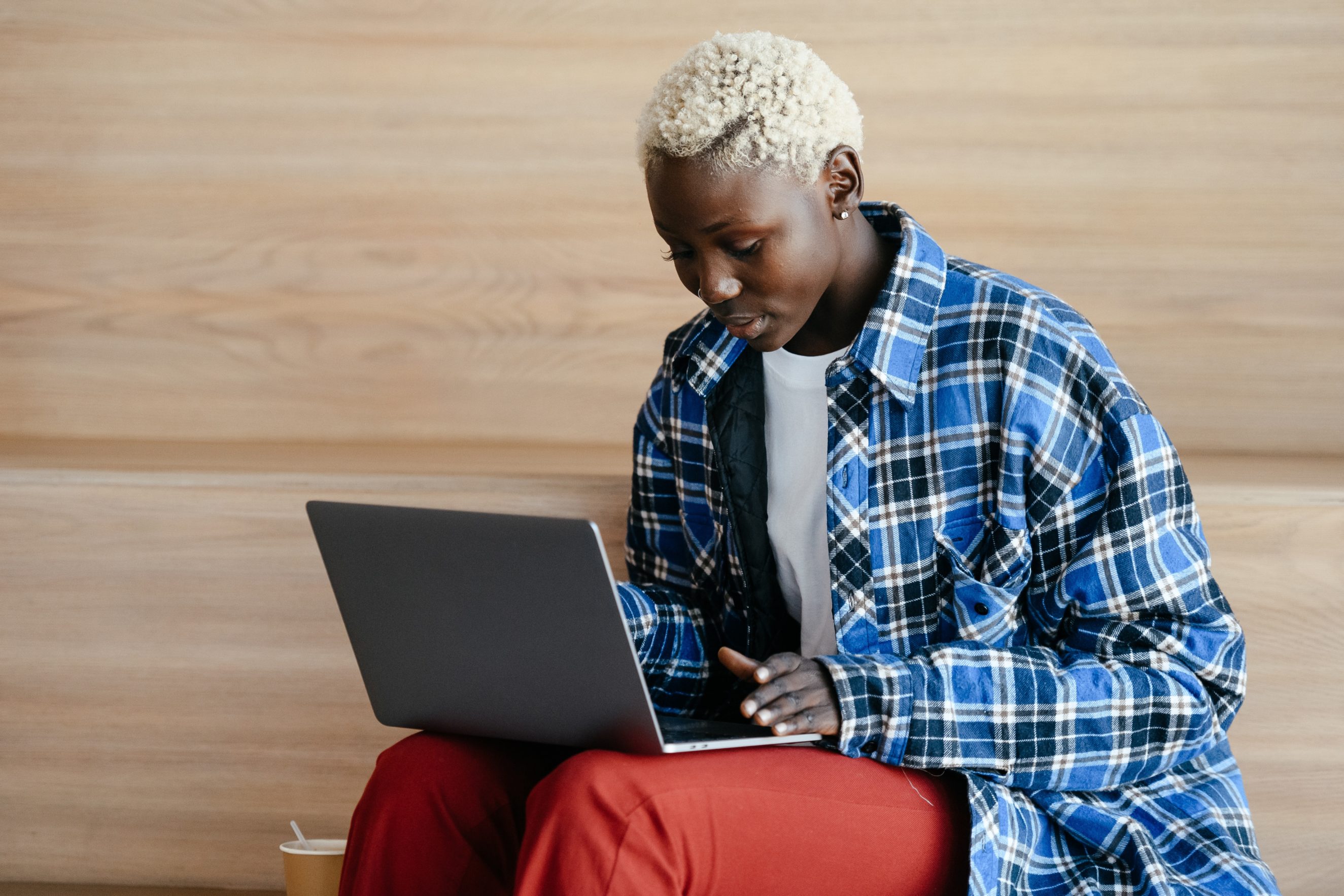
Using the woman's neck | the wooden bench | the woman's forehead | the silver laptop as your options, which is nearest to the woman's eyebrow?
the woman's forehead

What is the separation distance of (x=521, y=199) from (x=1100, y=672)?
3.43ft

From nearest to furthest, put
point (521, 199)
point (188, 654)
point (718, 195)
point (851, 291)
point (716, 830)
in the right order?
1. point (716, 830)
2. point (718, 195)
3. point (851, 291)
4. point (188, 654)
5. point (521, 199)

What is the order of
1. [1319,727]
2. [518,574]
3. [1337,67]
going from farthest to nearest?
1. [1337,67]
2. [1319,727]
3. [518,574]

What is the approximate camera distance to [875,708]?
0.81m

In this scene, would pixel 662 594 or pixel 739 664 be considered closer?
pixel 739 664

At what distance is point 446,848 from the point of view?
0.91 metres

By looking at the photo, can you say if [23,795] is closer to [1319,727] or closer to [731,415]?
[731,415]

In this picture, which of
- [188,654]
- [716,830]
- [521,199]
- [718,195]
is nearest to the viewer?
[716,830]

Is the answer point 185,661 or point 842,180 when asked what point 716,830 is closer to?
point 842,180

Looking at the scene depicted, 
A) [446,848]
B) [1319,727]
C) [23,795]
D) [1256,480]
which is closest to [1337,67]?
[1256,480]

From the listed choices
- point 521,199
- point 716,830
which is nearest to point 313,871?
point 716,830

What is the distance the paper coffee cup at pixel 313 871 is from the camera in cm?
108

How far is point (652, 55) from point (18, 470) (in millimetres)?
917

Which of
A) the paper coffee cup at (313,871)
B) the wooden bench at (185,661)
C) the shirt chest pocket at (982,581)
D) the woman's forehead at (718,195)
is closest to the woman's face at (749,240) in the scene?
the woman's forehead at (718,195)
